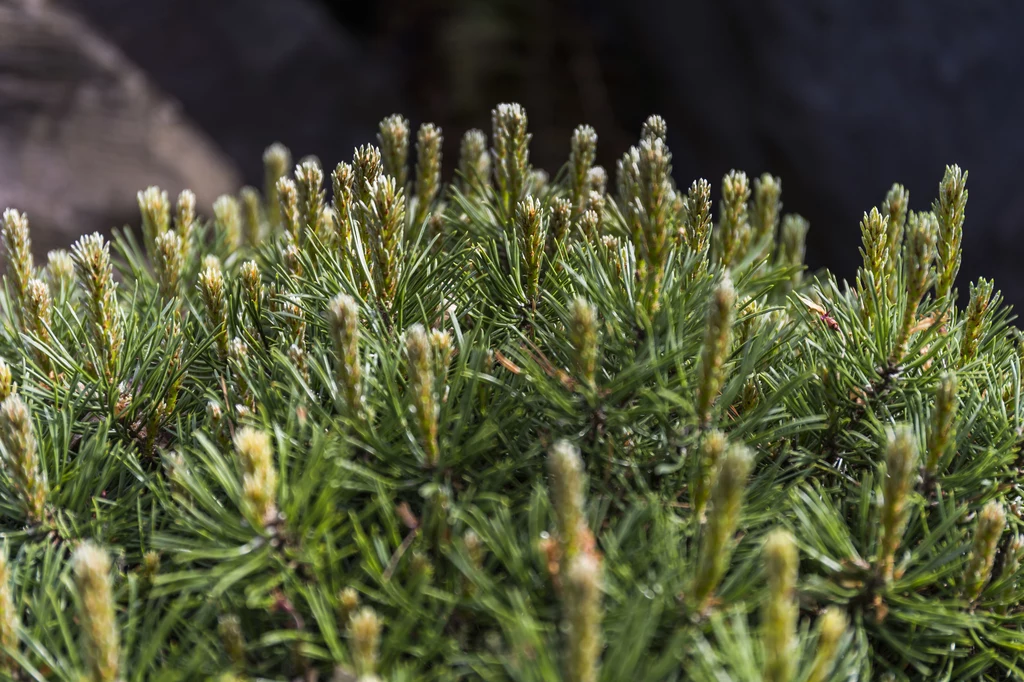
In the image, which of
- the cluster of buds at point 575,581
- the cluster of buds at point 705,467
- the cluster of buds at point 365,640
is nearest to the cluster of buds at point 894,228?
the cluster of buds at point 705,467

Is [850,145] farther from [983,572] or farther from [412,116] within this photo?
[983,572]

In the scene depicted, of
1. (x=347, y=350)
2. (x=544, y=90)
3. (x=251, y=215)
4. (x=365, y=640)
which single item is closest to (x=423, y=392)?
(x=347, y=350)

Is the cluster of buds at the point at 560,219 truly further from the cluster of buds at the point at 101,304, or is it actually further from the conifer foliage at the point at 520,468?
the cluster of buds at the point at 101,304

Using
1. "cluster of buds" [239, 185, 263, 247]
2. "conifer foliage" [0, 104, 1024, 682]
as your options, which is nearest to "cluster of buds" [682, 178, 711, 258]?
"conifer foliage" [0, 104, 1024, 682]

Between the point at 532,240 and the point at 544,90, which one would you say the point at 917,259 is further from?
the point at 544,90

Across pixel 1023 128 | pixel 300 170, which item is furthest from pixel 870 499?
pixel 1023 128

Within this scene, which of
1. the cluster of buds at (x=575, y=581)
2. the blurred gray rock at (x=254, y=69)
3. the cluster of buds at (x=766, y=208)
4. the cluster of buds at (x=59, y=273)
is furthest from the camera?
the blurred gray rock at (x=254, y=69)

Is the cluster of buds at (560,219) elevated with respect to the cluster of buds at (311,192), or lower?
lower
